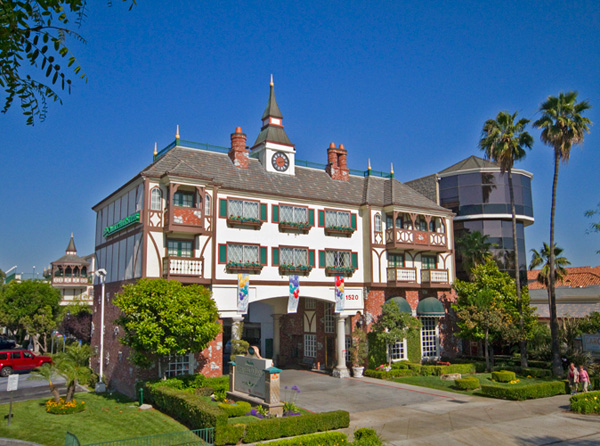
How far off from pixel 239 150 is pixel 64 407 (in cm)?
1903

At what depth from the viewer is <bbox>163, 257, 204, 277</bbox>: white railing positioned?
2764 centimetres

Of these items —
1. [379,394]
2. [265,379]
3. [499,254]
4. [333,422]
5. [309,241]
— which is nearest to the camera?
[333,422]

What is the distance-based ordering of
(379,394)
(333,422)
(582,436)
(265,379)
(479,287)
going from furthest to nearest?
(479,287) → (379,394) → (265,379) → (333,422) → (582,436)

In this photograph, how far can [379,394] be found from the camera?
2820 centimetres

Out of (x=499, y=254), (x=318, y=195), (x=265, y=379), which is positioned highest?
(x=318, y=195)

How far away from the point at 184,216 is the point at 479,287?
873 inches

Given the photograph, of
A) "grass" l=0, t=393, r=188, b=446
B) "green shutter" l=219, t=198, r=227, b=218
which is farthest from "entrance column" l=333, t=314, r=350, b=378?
"grass" l=0, t=393, r=188, b=446

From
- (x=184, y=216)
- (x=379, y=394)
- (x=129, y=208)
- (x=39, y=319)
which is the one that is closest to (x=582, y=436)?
(x=379, y=394)

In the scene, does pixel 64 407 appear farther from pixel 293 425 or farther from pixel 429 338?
pixel 429 338

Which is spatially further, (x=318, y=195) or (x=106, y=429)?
(x=318, y=195)

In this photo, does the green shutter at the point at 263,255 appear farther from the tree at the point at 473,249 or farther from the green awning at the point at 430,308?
the tree at the point at 473,249

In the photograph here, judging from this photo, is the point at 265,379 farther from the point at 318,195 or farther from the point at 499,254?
the point at 499,254

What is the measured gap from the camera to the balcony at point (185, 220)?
27781mm

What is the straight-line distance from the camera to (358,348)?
3469 cm
